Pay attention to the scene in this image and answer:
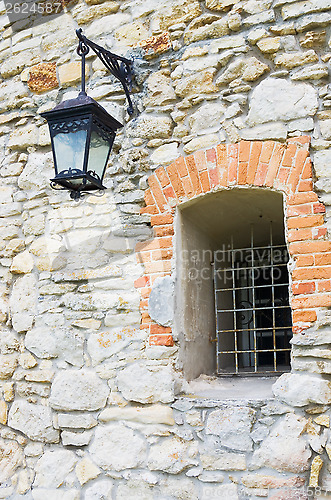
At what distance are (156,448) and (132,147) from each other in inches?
74.2

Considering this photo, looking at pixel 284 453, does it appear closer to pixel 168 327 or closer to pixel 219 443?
pixel 219 443

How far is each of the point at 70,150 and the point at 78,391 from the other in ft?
4.85

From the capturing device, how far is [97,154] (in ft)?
9.45

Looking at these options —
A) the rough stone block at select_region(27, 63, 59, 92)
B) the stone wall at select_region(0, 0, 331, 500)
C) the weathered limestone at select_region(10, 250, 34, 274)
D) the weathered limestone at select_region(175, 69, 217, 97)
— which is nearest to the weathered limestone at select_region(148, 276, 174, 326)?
the stone wall at select_region(0, 0, 331, 500)

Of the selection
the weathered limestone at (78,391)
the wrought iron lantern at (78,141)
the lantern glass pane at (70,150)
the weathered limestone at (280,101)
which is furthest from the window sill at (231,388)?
the weathered limestone at (280,101)

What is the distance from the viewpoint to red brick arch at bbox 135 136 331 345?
9.16 ft

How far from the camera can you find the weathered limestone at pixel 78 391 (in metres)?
3.15

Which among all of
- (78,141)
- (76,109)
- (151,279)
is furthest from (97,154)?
(151,279)

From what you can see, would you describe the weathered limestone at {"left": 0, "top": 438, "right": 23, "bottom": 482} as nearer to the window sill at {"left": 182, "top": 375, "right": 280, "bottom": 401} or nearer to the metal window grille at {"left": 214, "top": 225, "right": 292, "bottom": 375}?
the window sill at {"left": 182, "top": 375, "right": 280, "bottom": 401}

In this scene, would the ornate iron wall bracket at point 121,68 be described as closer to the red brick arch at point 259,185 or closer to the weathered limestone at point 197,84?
the weathered limestone at point 197,84

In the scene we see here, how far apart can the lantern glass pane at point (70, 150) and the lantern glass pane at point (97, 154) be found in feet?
0.18

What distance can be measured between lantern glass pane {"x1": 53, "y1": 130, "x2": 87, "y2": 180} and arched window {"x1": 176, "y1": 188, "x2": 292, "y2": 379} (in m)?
0.77

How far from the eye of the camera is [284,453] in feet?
8.75

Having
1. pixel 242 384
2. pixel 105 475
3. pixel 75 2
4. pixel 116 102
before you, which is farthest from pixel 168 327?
pixel 75 2
